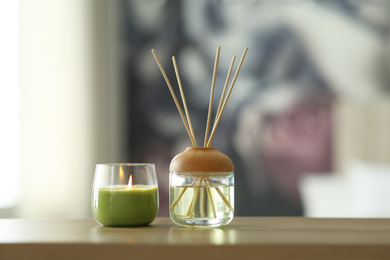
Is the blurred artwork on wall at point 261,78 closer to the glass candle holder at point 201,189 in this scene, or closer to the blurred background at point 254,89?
the blurred background at point 254,89

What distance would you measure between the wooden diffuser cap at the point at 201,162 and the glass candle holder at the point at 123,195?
0.06 meters

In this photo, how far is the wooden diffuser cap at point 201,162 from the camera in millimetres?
1006

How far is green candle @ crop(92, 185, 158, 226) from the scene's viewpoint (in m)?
1.01

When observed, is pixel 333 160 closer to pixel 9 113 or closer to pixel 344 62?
pixel 344 62

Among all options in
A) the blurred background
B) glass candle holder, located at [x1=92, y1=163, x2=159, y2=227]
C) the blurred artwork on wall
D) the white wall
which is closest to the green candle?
glass candle holder, located at [x1=92, y1=163, x2=159, y2=227]

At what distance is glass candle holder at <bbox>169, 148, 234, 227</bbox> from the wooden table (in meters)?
0.04

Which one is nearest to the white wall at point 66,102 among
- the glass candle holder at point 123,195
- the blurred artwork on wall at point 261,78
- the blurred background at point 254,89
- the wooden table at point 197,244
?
the blurred background at point 254,89

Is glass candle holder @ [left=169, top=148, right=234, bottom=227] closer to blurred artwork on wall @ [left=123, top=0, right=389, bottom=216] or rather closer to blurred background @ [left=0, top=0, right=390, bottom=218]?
blurred background @ [left=0, top=0, right=390, bottom=218]

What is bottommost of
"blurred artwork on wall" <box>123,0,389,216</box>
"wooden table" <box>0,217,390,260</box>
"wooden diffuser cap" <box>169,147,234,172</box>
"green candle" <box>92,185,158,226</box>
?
"wooden table" <box>0,217,390,260</box>

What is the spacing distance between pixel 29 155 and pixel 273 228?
1.84 metres

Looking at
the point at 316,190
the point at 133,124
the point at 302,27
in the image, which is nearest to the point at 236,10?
the point at 302,27

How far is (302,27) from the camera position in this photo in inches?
148

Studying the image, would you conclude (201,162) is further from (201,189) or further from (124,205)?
(124,205)

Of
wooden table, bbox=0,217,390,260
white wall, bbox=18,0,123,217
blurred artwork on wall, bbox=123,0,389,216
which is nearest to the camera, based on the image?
wooden table, bbox=0,217,390,260
